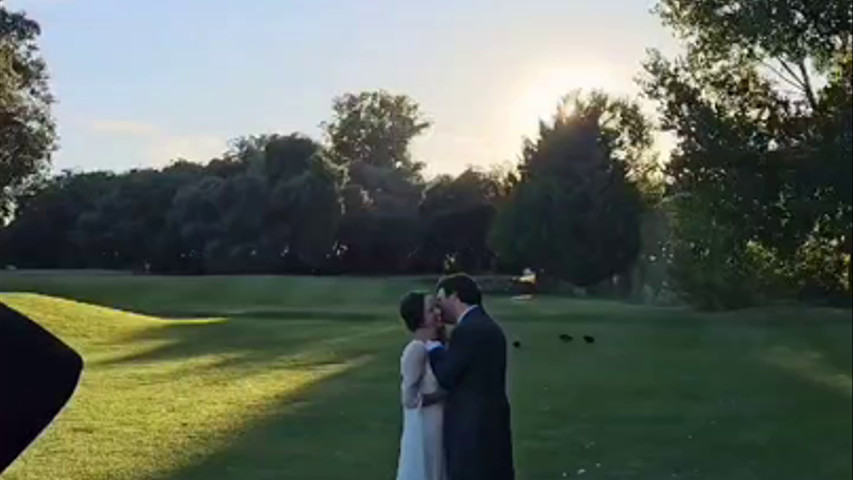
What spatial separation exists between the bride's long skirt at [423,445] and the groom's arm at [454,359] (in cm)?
39

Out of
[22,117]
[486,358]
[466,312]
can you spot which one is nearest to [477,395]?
[486,358]

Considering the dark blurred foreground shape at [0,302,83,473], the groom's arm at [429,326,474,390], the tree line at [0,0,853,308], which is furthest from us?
the tree line at [0,0,853,308]

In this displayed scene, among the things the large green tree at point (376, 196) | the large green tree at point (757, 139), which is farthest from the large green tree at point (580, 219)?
the large green tree at point (757, 139)

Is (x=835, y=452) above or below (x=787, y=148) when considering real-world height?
below

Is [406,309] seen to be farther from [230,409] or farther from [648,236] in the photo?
[648,236]

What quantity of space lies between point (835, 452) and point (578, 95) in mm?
49793

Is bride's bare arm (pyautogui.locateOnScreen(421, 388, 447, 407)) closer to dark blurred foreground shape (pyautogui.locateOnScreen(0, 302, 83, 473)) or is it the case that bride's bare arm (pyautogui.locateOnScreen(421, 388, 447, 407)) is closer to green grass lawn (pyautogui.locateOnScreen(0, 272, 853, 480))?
green grass lawn (pyautogui.locateOnScreen(0, 272, 853, 480))

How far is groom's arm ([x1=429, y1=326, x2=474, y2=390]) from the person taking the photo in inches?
251

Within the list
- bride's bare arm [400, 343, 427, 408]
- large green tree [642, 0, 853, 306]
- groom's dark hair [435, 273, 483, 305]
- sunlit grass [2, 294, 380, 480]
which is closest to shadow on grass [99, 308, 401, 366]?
sunlit grass [2, 294, 380, 480]

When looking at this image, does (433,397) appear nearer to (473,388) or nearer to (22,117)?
(473,388)

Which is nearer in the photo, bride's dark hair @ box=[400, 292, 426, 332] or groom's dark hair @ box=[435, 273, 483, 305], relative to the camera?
groom's dark hair @ box=[435, 273, 483, 305]

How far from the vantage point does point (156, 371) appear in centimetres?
2233

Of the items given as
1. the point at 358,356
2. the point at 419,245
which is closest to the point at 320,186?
the point at 419,245

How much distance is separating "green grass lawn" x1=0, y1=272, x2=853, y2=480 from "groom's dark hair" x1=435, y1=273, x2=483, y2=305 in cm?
179
